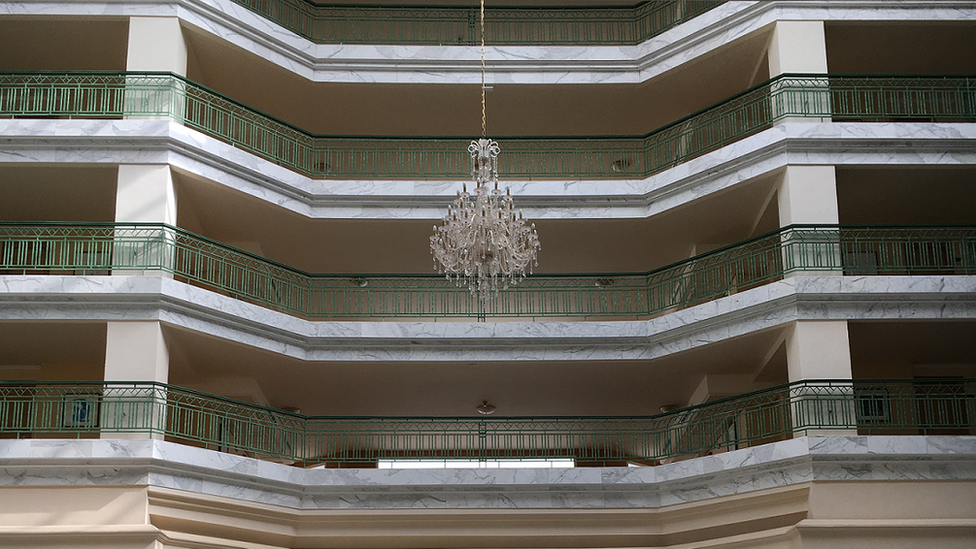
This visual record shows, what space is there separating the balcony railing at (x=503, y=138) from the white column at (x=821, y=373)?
3.60 metres

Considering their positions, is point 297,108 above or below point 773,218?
above

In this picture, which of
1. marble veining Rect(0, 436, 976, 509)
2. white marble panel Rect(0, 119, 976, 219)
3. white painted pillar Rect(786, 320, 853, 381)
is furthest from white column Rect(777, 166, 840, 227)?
marble veining Rect(0, 436, 976, 509)

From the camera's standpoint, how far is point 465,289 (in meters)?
20.4

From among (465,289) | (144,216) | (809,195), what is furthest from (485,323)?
(144,216)

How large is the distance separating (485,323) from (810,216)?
18.8 ft

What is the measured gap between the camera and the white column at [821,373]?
625 inches

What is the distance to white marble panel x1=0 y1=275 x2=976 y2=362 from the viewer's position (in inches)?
637

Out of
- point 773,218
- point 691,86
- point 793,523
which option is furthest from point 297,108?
point 793,523

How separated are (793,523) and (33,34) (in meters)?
14.7

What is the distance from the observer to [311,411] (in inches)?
867

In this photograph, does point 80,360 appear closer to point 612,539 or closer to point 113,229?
point 113,229

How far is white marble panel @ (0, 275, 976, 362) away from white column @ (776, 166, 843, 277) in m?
0.38

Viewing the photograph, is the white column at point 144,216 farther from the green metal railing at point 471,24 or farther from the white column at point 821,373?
the white column at point 821,373

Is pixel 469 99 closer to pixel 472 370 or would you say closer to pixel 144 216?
pixel 472 370
